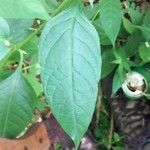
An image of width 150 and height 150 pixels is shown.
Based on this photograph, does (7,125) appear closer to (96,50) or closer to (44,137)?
(96,50)

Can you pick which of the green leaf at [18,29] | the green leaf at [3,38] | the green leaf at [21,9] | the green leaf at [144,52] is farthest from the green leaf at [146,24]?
the green leaf at [21,9]

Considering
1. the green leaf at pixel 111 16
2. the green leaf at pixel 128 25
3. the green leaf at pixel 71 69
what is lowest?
→ the green leaf at pixel 128 25

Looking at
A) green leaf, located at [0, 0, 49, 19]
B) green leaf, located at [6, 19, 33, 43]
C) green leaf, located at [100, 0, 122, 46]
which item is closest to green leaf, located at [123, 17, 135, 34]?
green leaf, located at [100, 0, 122, 46]

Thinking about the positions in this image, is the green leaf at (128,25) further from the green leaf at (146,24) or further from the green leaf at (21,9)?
the green leaf at (21,9)

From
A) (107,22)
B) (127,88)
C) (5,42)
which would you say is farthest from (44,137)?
(5,42)

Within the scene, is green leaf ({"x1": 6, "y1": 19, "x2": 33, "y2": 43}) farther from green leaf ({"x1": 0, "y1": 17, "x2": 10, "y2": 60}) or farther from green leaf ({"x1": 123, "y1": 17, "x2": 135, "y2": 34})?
green leaf ({"x1": 123, "y1": 17, "x2": 135, "y2": 34})

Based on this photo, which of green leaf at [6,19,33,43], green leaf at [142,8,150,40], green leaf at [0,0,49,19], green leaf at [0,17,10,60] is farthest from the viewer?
green leaf at [142,8,150,40]
